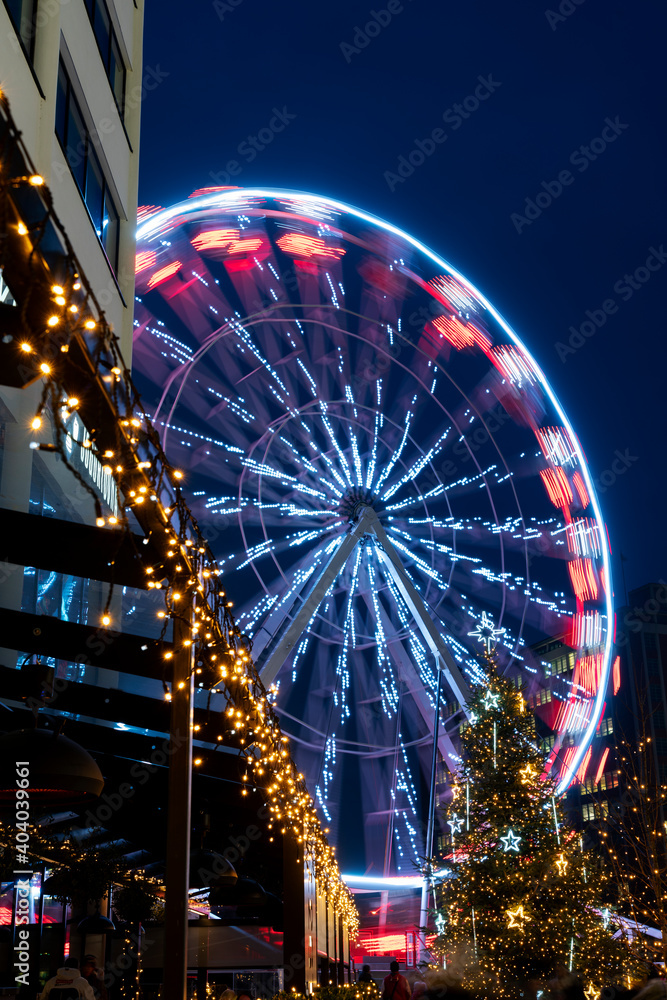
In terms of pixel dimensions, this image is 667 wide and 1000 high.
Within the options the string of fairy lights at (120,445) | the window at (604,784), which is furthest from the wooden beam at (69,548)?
the window at (604,784)

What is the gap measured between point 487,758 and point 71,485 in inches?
361

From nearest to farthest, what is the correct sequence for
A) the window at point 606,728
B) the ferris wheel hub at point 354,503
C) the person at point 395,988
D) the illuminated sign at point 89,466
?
the person at point 395,988 → the illuminated sign at point 89,466 → the ferris wheel hub at point 354,503 → the window at point 606,728

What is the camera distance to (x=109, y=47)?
13898 mm

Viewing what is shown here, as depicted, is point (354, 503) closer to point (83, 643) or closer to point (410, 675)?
point (410, 675)

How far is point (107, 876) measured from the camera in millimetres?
13086

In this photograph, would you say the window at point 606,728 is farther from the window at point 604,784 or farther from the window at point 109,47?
the window at point 109,47

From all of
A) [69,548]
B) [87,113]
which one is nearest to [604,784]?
[87,113]

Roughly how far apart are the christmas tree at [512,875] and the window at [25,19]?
43.4 ft

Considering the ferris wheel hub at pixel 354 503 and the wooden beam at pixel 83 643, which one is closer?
the wooden beam at pixel 83 643

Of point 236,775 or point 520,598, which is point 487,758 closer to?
point 520,598

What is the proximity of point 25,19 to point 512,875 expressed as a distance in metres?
13.9

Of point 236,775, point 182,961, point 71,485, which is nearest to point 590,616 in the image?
point 236,775

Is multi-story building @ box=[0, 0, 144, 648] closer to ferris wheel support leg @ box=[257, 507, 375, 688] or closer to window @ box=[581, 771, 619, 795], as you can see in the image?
ferris wheel support leg @ box=[257, 507, 375, 688]

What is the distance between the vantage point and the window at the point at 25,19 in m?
9.05
